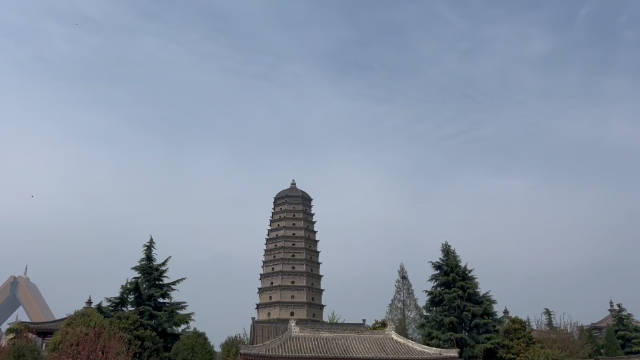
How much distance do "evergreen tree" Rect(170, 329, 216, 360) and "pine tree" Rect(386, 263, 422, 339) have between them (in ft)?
90.6

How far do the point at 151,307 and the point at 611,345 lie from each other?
118 feet

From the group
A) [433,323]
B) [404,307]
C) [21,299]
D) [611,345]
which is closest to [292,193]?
[404,307]

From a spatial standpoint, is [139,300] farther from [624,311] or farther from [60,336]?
[624,311]

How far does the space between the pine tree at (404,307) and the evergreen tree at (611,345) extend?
21458 millimetres

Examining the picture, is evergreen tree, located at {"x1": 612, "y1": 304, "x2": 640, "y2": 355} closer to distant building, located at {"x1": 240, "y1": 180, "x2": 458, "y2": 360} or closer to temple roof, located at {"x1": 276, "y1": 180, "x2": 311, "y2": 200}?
distant building, located at {"x1": 240, "y1": 180, "x2": 458, "y2": 360}

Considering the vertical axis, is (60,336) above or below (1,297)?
below

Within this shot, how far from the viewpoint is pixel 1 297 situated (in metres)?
95.8

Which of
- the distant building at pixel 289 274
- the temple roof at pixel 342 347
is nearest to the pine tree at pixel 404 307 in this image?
the distant building at pixel 289 274

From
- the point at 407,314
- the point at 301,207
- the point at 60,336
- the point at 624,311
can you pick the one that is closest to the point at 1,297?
the point at 301,207

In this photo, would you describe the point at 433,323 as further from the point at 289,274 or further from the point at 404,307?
the point at 404,307

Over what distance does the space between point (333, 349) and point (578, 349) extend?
873 inches

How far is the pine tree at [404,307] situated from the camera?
→ 56.8 meters

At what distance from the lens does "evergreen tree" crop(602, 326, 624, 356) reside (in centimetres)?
Result: 3762

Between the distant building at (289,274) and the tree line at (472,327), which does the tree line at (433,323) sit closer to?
the tree line at (472,327)
